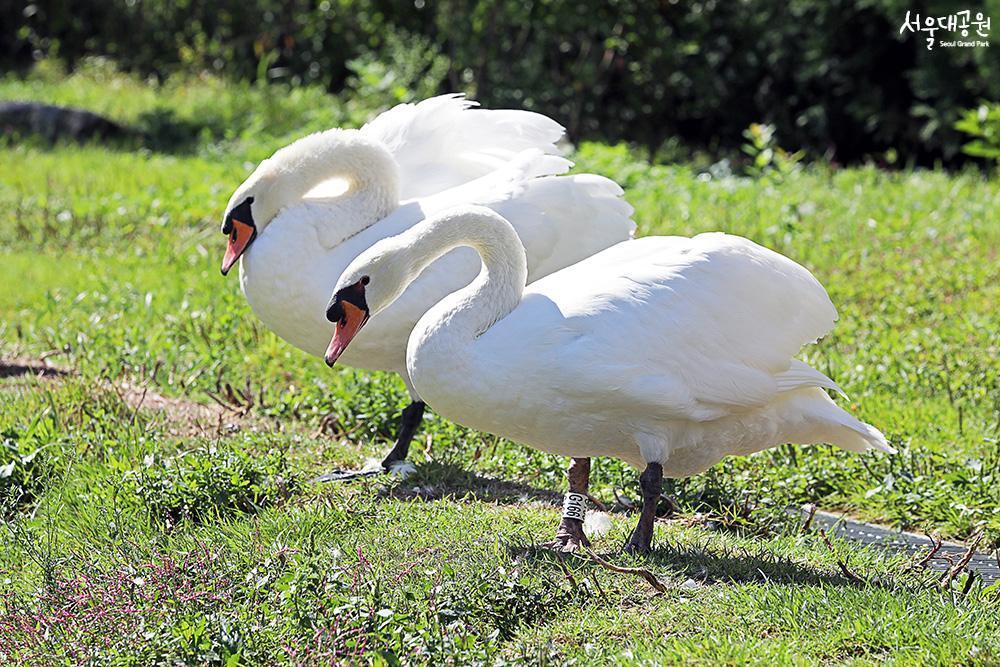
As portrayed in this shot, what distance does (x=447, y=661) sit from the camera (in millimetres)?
3371

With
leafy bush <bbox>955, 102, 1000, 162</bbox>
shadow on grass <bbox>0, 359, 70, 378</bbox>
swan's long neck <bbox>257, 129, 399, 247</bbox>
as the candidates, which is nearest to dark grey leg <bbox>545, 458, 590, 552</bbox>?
swan's long neck <bbox>257, 129, 399, 247</bbox>

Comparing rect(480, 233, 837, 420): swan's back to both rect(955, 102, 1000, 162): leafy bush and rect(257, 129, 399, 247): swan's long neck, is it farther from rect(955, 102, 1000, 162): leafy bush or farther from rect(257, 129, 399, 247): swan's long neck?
rect(955, 102, 1000, 162): leafy bush

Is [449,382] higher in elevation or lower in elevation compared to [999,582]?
higher

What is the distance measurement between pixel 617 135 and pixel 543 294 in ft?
32.8

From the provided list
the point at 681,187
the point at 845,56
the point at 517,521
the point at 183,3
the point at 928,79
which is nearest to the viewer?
the point at 517,521

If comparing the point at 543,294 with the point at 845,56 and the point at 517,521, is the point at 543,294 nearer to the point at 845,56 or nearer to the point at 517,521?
the point at 517,521

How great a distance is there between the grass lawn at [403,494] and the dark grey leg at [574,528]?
0.10 m

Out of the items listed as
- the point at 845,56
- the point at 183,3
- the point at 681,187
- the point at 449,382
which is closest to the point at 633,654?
the point at 449,382

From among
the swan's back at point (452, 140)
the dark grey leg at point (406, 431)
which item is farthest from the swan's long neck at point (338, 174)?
the dark grey leg at point (406, 431)

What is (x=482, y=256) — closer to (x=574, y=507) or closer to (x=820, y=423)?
(x=574, y=507)

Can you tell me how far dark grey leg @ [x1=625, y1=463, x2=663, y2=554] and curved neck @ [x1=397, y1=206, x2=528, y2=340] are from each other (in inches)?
27.0

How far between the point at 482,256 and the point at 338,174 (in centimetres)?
139

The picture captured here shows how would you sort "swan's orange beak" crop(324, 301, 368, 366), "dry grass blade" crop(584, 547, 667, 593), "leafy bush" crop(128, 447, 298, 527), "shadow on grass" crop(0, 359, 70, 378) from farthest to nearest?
"shadow on grass" crop(0, 359, 70, 378)
"leafy bush" crop(128, 447, 298, 527)
"swan's orange beak" crop(324, 301, 368, 366)
"dry grass blade" crop(584, 547, 667, 593)

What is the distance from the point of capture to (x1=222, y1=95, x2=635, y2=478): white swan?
5.04m
